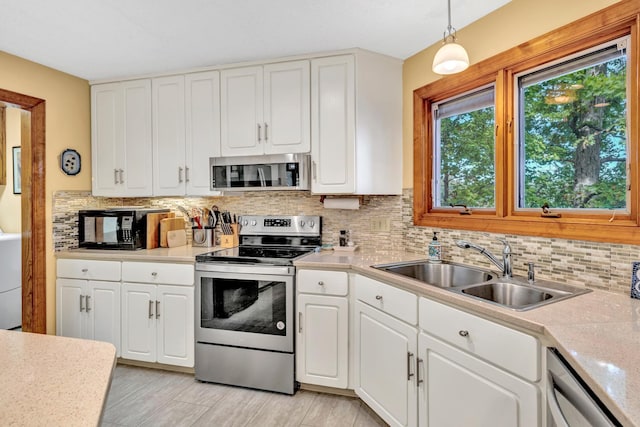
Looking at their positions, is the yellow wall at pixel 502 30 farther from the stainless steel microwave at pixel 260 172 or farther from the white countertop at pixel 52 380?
the white countertop at pixel 52 380

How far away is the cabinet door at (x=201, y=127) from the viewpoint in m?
2.78

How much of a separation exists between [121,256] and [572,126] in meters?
2.92

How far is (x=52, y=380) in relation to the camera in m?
0.79

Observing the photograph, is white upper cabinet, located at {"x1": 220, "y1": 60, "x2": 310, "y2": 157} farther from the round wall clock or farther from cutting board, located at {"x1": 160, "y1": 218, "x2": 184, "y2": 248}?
the round wall clock

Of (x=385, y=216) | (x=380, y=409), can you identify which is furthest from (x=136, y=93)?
(x=380, y=409)

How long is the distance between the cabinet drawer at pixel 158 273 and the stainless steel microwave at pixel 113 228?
0.21 m

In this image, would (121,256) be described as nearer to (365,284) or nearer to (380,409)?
(365,284)

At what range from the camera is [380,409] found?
1.95 m

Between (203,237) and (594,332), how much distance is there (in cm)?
261

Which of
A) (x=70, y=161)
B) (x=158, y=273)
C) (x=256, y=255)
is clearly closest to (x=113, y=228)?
(x=158, y=273)

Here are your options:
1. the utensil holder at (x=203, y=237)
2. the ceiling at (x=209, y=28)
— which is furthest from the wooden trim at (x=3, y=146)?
the utensil holder at (x=203, y=237)

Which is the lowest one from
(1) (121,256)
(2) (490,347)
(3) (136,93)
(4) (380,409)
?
(4) (380,409)

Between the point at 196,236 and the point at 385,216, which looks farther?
the point at 196,236

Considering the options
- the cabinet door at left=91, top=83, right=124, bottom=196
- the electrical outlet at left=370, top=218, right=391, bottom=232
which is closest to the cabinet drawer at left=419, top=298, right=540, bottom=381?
the electrical outlet at left=370, top=218, right=391, bottom=232
